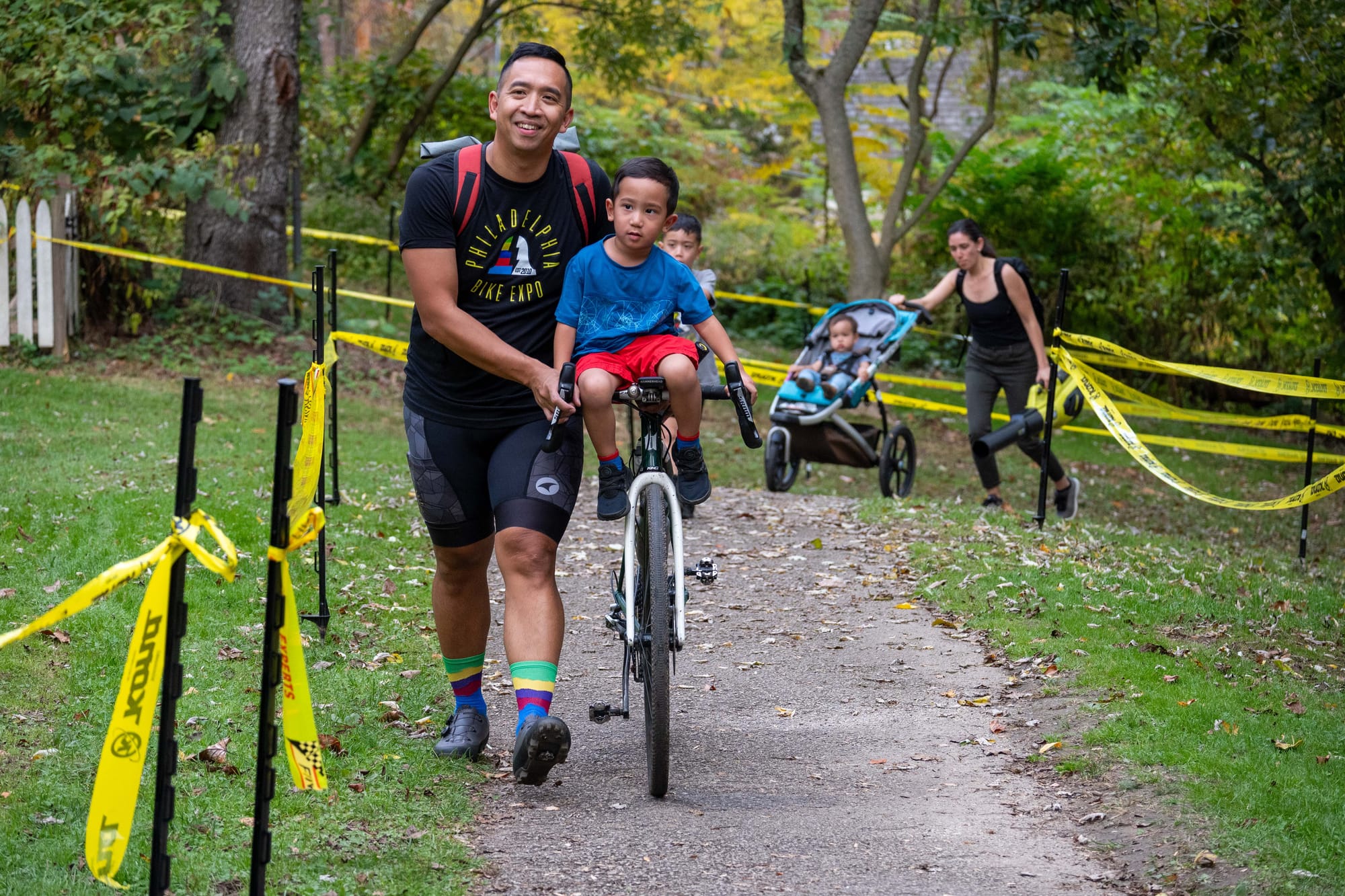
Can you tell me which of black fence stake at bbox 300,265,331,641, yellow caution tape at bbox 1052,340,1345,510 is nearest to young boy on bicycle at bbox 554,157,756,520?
black fence stake at bbox 300,265,331,641

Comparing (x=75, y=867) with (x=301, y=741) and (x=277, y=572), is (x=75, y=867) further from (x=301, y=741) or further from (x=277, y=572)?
(x=277, y=572)

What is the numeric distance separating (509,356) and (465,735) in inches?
56.8

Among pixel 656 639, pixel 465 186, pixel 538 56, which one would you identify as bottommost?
pixel 656 639

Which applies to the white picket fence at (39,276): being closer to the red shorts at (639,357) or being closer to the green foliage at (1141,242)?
the red shorts at (639,357)

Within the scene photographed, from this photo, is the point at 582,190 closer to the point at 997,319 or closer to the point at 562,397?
the point at 562,397

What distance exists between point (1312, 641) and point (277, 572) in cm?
536

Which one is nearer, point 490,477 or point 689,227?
point 490,477

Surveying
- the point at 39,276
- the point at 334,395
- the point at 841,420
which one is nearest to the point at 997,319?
the point at 841,420

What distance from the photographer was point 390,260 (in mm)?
15602

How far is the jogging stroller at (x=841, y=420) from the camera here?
34.7ft

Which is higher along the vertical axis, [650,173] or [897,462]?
[650,173]

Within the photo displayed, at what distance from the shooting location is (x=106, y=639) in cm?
564

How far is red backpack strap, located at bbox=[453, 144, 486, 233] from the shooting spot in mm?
4277

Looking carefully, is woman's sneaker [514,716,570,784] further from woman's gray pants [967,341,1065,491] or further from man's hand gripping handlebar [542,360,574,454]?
woman's gray pants [967,341,1065,491]
